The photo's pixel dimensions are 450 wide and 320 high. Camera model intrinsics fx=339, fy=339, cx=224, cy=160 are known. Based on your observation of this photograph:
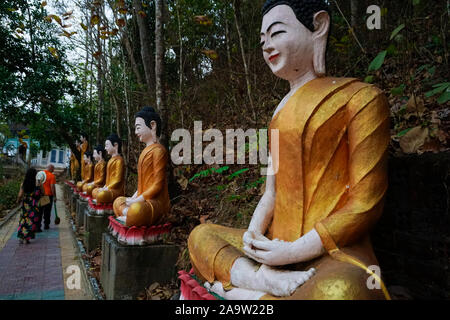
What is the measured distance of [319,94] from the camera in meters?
2.09

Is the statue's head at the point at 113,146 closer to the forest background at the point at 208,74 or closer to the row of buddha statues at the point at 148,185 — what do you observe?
the forest background at the point at 208,74

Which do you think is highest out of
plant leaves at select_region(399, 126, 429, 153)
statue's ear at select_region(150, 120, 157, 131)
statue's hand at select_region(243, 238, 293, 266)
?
statue's ear at select_region(150, 120, 157, 131)

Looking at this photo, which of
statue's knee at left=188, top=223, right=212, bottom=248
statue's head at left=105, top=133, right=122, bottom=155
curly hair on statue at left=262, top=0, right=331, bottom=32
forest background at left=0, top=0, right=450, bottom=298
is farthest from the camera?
statue's head at left=105, top=133, right=122, bottom=155

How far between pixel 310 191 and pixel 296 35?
100 centimetres

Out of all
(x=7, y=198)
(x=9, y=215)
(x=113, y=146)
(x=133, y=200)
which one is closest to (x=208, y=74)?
(x=113, y=146)

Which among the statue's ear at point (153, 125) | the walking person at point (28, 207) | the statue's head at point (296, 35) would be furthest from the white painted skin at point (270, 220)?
the walking person at point (28, 207)

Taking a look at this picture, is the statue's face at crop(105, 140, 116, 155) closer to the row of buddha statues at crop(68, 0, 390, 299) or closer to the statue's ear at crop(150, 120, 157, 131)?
the statue's ear at crop(150, 120, 157, 131)

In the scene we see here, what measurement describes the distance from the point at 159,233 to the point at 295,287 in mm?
2538

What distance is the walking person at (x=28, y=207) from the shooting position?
701 centimetres

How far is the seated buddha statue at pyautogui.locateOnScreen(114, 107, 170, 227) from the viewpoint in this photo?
12.6 ft

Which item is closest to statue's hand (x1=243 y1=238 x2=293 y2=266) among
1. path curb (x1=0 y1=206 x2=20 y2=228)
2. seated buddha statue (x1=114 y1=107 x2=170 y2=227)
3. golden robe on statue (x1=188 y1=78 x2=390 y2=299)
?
golden robe on statue (x1=188 y1=78 x2=390 y2=299)

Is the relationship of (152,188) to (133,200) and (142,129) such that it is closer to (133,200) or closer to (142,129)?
(133,200)
